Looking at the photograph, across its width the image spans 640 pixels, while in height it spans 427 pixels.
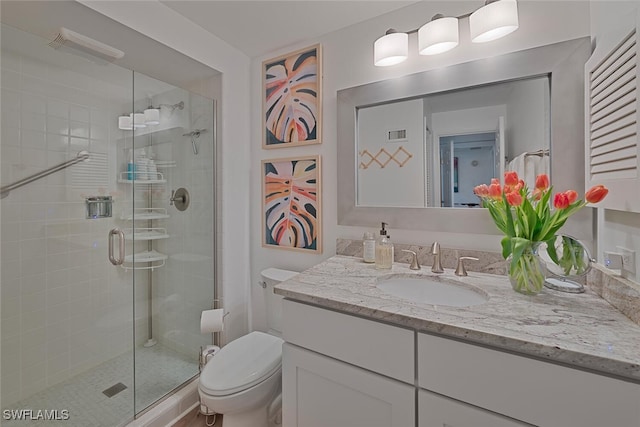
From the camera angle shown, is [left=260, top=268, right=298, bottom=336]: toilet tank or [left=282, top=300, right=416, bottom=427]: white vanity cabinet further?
[left=260, top=268, right=298, bottom=336]: toilet tank

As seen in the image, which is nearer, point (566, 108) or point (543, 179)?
point (543, 179)

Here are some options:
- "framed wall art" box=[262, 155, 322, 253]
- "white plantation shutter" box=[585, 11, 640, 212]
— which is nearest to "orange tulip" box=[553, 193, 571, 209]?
"white plantation shutter" box=[585, 11, 640, 212]

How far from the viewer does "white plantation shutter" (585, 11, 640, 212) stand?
0.71 m

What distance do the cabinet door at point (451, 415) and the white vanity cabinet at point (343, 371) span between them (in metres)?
0.03

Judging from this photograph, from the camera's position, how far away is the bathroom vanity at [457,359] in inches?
23.5

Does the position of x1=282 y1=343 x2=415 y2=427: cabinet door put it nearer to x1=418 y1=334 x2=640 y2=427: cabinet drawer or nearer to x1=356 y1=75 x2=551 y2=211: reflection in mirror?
x1=418 y1=334 x2=640 y2=427: cabinet drawer

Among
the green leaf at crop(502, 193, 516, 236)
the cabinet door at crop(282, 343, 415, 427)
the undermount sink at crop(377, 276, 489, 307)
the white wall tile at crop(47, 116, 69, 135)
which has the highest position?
the white wall tile at crop(47, 116, 69, 135)

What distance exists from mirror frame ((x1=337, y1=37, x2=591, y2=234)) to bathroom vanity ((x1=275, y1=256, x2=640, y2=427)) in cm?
39

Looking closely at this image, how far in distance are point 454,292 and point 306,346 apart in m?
0.65

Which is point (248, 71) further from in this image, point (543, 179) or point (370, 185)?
point (543, 179)

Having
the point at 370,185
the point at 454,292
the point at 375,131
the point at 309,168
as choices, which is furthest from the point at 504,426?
the point at 309,168

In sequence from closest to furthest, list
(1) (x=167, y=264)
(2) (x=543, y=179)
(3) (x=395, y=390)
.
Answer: (3) (x=395, y=390)
(2) (x=543, y=179)
(1) (x=167, y=264)

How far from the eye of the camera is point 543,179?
0.94m

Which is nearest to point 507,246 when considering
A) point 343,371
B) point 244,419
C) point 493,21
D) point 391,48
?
point 343,371
